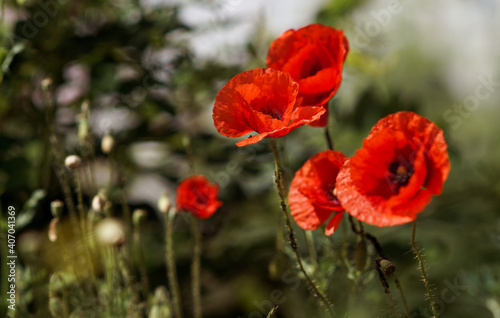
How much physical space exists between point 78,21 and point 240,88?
857 mm

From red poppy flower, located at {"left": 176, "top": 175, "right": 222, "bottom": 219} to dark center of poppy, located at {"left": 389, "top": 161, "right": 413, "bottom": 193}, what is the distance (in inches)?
12.4

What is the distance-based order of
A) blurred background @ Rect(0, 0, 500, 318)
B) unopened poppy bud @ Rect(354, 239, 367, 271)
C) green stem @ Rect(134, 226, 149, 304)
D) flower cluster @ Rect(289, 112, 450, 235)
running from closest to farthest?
1. flower cluster @ Rect(289, 112, 450, 235)
2. unopened poppy bud @ Rect(354, 239, 367, 271)
3. green stem @ Rect(134, 226, 149, 304)
4. blurred background @ Rect(0, 0, 500, 318)

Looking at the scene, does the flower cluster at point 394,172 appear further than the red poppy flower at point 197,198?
No

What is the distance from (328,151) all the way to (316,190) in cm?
4

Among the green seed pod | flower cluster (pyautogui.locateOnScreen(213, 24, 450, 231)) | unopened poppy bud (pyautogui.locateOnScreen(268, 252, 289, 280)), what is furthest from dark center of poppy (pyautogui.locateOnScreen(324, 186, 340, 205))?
the green seed pod

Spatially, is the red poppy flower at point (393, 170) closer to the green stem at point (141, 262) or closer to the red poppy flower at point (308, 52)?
the red poppy flower at point (308, 52)

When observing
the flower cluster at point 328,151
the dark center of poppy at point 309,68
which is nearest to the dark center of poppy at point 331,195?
the flower cluster at point 328,151

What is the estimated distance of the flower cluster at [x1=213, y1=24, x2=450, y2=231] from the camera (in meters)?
0.32

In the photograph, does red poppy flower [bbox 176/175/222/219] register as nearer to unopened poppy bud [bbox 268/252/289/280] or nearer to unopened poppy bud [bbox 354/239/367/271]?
unopened poppy bud [bbox 268/252/289/280]

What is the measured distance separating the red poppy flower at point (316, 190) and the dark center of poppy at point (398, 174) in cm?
5

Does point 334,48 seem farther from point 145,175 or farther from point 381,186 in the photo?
point 145,175

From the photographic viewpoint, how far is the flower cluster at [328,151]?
0.32m

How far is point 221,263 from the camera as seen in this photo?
0.86 meters

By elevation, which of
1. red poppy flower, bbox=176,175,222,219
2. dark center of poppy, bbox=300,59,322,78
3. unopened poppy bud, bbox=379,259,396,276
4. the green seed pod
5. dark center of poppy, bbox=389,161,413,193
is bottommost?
unopened poppy bud, bbox=379,259,396,276
